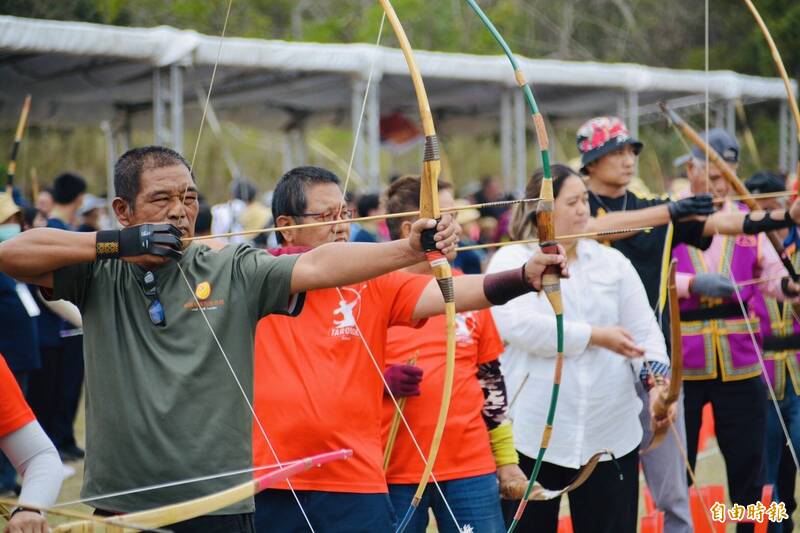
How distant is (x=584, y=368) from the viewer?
12.4 feet

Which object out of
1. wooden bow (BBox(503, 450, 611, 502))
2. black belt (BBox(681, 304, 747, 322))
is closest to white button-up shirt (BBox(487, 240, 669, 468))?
wooden bow (BBox(503, 450, 611, 502))

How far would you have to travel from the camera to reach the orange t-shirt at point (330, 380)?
2.97 m

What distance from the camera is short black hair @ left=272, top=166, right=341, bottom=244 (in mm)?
3242

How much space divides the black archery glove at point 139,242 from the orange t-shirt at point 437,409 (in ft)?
3.73

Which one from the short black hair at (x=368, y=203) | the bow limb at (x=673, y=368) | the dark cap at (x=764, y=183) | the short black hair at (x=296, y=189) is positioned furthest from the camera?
the short black hair at (x=368, y=203)

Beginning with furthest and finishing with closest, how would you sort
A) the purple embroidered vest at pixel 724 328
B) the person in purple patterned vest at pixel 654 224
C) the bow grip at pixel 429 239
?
1. the purple embroidered vest at pixel 724 328
2. the person in purple patterned vest at pixel 654 224
3. the bow grip at pixel 429 239

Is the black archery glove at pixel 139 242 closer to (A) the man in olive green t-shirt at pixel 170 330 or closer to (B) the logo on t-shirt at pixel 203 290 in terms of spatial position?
(A) the man in olive green t-shirt at pixel 170 330

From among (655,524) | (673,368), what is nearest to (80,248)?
(673,368)

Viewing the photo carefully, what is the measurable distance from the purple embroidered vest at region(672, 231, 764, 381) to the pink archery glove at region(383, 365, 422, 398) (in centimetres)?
176

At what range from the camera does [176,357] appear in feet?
8.30

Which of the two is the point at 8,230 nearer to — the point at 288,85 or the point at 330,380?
the point at 330,380

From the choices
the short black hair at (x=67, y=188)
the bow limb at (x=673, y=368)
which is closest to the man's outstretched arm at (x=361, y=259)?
the bow limb at (x=673, y=368)

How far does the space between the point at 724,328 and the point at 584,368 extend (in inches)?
46.8

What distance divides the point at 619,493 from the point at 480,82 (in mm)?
7790
